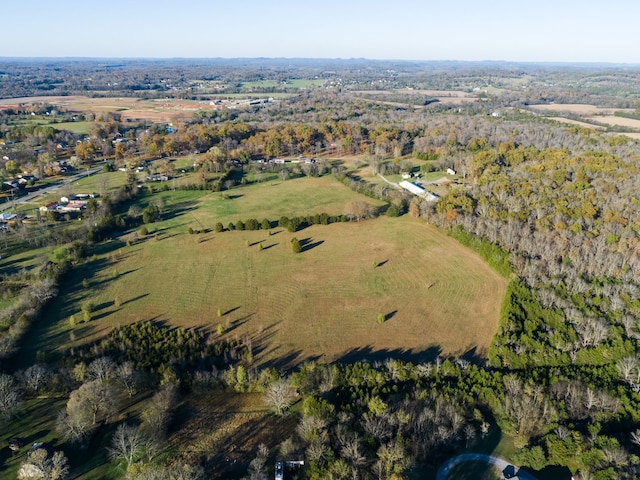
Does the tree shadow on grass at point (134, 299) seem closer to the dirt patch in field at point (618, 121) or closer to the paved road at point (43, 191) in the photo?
the paved road at point (43, 191)

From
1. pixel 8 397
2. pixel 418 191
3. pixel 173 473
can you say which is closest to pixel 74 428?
pixel 8 397

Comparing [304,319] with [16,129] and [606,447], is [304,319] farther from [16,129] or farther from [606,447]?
[16,129]

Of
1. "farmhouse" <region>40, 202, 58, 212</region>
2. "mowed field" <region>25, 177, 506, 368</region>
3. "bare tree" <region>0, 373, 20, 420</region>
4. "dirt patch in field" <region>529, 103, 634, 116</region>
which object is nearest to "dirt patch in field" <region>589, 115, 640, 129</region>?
"dirt patch in field" <region>529, 103, 634, 116</region>

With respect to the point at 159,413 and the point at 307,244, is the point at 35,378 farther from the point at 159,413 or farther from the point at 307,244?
the point at 307,244

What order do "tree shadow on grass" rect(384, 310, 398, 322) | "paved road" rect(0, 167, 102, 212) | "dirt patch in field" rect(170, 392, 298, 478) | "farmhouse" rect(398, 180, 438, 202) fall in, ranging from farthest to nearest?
"farmhouse" rect(398, 180, 438, 202) → "paved road" rect(0, 167, 102, 212) → "tree shadow on grass" rect(384, 310, 398, 322) → "dirt patch in field" rect(170, 392, 298, 478)

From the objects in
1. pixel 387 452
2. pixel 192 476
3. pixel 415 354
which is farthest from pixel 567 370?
pixel 192 476

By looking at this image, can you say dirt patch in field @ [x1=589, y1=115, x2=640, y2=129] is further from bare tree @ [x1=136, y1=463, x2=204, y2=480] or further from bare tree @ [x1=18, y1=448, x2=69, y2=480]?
bare tree @ [x1=18, y1=448, x2=69, y2=480]

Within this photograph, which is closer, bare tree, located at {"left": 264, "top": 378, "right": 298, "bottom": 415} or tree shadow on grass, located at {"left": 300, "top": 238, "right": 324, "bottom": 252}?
bare tree, located at {"left": 264, "top": 378, "right": 298, "bottom": 415}
